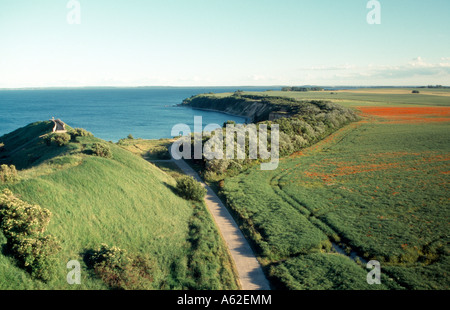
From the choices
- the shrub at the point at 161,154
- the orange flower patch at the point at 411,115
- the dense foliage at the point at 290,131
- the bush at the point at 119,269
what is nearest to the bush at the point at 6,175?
the bush at the point at 119,269

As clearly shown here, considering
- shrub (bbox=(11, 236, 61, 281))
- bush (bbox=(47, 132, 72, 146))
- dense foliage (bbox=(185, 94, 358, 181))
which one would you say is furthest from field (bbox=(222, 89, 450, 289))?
bush (bbox=(47, 132, 72, 146))

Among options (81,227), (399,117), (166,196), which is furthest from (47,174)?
(399,117)

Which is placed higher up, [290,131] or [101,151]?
[290,131]

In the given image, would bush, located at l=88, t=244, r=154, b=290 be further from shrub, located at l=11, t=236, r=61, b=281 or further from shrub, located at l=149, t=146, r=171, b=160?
shrub, located at l=149, t=146, r=171, b=160

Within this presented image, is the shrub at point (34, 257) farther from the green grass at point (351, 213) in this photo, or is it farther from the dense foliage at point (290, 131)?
the dense foliage at point (290, 131)

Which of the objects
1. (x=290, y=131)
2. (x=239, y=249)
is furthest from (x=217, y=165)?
(x=290, y=131)

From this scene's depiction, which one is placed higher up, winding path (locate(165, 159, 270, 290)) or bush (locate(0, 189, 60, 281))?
bush (locate(0, 189, 60, 281))

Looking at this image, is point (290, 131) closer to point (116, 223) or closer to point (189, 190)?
point (189, 190)
